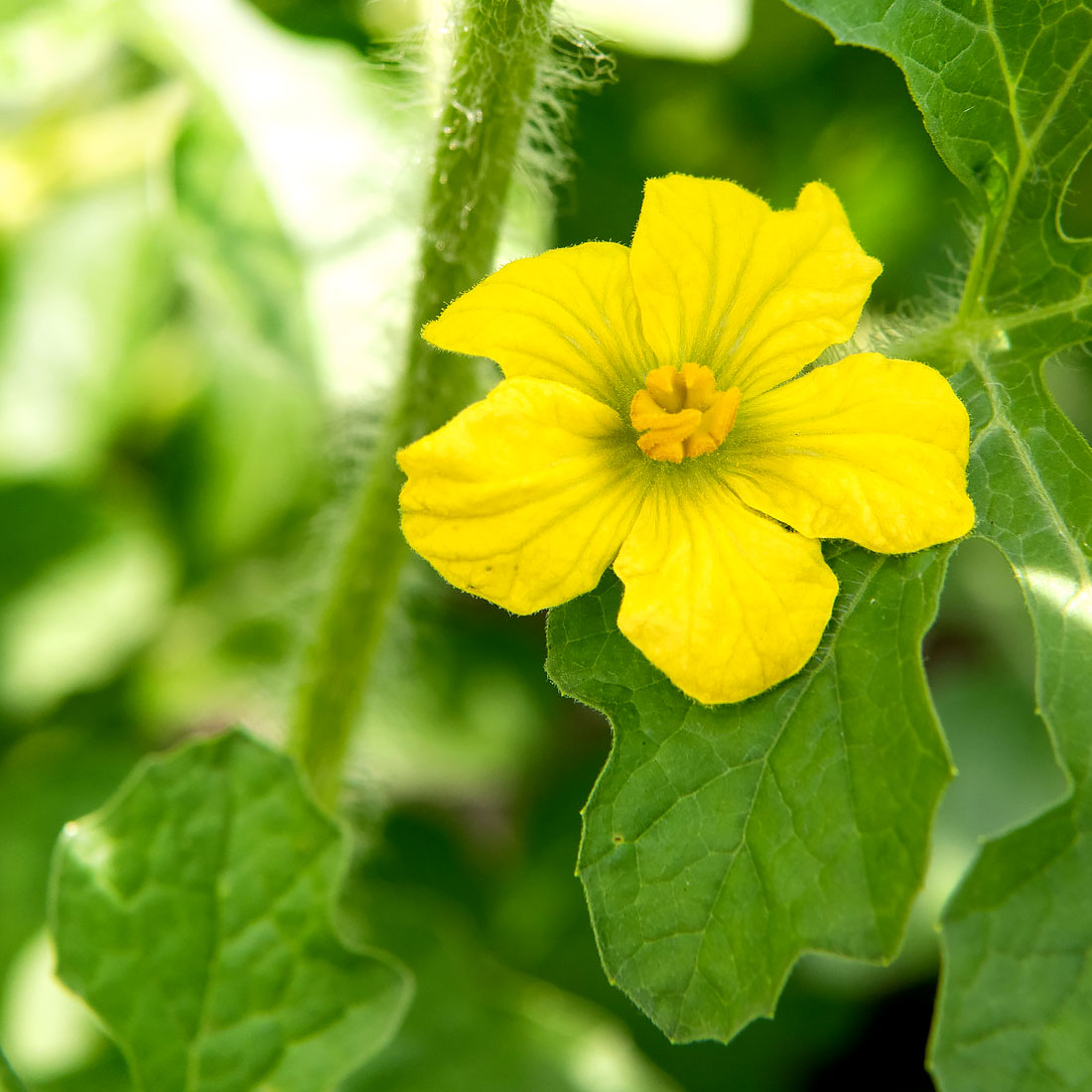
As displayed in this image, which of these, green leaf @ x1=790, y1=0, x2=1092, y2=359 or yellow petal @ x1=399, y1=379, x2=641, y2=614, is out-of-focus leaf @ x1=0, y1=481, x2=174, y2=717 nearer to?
yellow petal @ x1=399, y1=379, x2=641, y2=614

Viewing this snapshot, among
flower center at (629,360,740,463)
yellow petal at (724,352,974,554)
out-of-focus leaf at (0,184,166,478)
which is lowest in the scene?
out-of-focus leaf at (0,184,166,478)

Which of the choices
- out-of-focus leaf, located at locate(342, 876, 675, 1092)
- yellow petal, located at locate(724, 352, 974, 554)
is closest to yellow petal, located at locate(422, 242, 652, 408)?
yellow petal, located at locate(724, 352, 974, 554)

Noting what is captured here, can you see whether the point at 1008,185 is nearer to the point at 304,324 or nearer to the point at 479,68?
the point at 479,68

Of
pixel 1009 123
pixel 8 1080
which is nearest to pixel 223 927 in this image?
pixel 8 1080

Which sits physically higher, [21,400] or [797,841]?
[797,841]

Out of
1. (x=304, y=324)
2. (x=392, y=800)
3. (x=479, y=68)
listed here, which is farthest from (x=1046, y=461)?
(x=392, y=800)

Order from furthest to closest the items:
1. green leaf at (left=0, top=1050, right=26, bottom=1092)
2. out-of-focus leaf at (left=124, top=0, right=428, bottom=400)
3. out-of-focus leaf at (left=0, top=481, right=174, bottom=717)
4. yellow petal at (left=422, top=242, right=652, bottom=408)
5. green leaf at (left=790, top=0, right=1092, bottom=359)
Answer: out-of-focus leaf at (left=0, top=481, right=174, bottom=717) < out-of-focus leaf at (left=124, top=0, right=428, bottom=400) < green leaf at (left=0, top=1050, right=26, bottom=1092) < green leaf at (left=790, top=0, right=1092, bottom=359) < yellow petal at (left=422, top=242, right=652, bottom=408)
